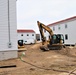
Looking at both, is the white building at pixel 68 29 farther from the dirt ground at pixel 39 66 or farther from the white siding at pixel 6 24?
the white siding at pixel 6 24

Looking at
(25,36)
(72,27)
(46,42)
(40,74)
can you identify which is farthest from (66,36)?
(40,74)

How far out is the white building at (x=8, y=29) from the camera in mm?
18375

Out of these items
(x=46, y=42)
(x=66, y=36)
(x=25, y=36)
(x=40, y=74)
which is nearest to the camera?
(x=40, y=74)

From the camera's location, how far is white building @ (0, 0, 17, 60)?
60.3 feet

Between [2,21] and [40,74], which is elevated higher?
[2,21]

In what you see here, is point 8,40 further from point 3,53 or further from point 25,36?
point 25,36

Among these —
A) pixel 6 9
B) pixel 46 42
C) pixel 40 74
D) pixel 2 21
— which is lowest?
pixel 40 74

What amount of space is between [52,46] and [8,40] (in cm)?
1167

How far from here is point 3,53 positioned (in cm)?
1825

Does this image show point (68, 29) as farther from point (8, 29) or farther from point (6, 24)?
point (6, 24)

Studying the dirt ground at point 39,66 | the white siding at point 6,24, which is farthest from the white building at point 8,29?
the dirt ground at point 39,66

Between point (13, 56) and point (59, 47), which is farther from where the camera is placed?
point (59, 47)

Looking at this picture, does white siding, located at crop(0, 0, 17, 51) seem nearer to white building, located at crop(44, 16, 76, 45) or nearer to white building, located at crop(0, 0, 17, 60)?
white building, located at crop(0, 0, 17, 60)

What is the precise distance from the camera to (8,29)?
1873 centimetres
